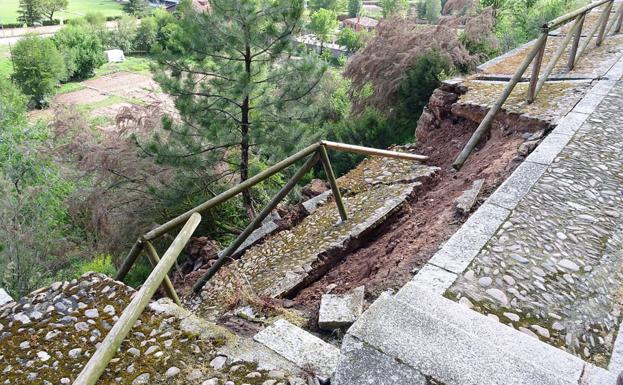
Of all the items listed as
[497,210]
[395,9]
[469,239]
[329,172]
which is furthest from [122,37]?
[469,239]

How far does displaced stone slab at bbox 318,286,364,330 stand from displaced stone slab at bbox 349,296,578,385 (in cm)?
29

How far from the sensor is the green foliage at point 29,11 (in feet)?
236

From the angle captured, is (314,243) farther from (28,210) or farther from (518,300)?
(28,210)

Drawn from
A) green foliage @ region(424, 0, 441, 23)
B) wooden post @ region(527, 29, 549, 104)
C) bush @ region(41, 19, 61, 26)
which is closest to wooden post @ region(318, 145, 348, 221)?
wooden post @ region(527, 29, 549, 104)

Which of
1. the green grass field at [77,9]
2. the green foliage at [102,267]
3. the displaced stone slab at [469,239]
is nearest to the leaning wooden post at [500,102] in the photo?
the displaced stone slab at [469,239]

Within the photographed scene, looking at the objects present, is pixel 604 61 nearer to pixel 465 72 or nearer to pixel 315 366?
pixel 465 72

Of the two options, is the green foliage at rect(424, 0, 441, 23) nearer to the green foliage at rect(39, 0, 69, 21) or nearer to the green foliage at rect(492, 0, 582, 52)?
the green foliage at rect(492, 0, 582, 52)

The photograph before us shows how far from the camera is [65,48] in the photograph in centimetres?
4666

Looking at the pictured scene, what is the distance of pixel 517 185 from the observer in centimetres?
379

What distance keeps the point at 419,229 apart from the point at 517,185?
0.91 meters

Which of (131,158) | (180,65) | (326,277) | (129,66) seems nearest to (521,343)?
(326,277)

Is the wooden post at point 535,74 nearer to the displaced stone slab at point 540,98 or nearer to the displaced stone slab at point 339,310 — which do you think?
the displaced stone slab at point 540,98

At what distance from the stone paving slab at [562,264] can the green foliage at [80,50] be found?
52.3 metres

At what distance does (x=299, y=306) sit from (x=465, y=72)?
8896mm
